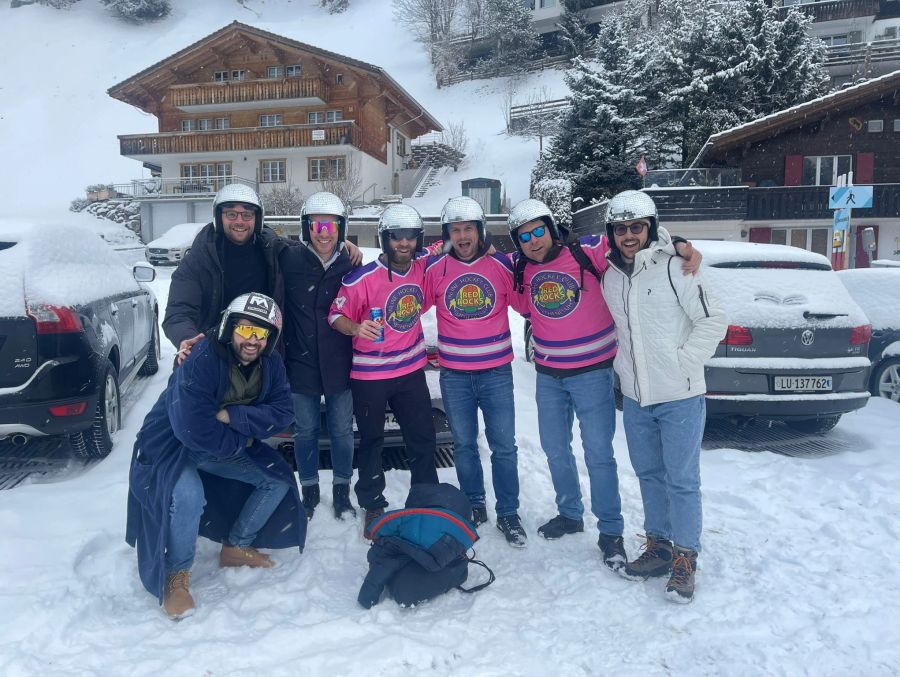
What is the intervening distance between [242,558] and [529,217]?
2409 millimetres

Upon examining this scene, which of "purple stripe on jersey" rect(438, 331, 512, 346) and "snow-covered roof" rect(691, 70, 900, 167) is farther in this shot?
"snow-covered roof" rect(691, 70, 900, 167)

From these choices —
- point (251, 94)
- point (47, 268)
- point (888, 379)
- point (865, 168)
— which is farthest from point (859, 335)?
point (251, 94)

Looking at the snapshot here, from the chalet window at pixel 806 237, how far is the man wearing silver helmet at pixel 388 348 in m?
20.7

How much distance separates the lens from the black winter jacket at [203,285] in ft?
11.6

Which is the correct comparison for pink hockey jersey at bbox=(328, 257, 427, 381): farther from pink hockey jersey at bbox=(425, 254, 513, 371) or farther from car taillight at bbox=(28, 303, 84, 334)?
car taillight at bbox=(28, 303, 84, 334)

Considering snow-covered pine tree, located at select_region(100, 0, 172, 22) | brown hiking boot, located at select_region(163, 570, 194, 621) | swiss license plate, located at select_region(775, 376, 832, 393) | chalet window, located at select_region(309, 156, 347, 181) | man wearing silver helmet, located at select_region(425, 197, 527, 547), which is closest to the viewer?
brown hiking boot, located at select_region(163, 570, 194, 621)

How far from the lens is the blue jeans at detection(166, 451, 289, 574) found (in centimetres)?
302

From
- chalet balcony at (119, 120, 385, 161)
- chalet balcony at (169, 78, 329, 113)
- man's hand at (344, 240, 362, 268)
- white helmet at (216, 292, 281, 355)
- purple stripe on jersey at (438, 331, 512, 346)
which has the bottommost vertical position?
purple stripe on jersey at (438, 331, 512, 346)

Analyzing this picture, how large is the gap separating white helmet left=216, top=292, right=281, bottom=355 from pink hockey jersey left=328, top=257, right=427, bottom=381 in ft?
1.97

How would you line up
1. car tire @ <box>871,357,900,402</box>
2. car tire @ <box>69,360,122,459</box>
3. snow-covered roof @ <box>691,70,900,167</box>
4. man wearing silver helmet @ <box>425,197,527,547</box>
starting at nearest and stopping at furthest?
1. man wearing silver helmet @ <box>425,197,527,547</box>
2. car tire @ <box>69,360,122,459</box>
3. car tire @ <box>871,357,900,402</box>
4. snow-covered roof @ <box>691,70,900,167</box>

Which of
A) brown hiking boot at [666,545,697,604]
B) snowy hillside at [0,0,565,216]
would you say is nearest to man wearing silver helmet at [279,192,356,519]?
brown hiking boot at [666,545,697,604]

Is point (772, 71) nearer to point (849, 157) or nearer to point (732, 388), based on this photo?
point (849, 157)

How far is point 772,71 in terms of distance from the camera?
24656mm

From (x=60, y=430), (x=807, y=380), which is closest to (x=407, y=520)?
(x=60, y=430)
